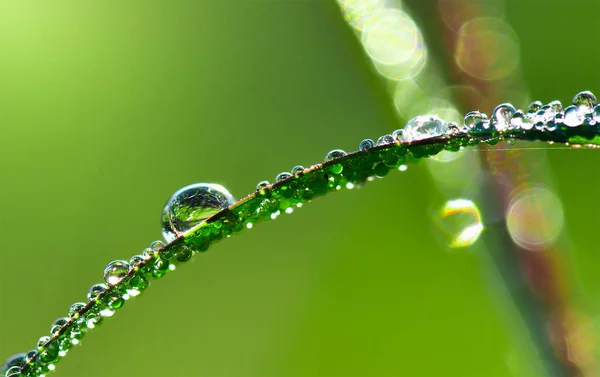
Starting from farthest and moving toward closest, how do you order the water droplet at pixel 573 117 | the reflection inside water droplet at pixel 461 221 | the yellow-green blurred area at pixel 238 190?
the yellow-green blurred area at pixel 238 190 → the reflection inside water droplet at pixel 461 221 → the water droplet at pixel 573 117

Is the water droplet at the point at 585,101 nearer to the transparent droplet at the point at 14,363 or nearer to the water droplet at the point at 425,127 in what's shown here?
the water droplet at the point at 425,127

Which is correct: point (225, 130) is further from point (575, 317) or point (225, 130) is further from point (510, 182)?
point (575, 317)

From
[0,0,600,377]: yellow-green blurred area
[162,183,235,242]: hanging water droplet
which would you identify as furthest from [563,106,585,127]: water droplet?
[0,0,600,377]: yellow-green blurred area

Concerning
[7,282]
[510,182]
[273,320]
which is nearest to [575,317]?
[510,182]

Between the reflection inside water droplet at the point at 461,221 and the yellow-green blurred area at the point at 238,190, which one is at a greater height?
the yellow-green blurred area at the point at 238,190

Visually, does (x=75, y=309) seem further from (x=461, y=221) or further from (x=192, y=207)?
(x=461, y=221)

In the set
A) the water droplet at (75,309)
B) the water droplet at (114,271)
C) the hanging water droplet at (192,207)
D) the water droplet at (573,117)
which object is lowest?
the water droplet at (573,117)

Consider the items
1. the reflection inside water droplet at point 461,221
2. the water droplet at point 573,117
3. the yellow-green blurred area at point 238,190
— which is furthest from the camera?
the yellow-green blurred area at point 238,190

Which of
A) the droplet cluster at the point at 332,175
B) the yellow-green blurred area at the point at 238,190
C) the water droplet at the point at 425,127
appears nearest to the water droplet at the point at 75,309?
the droplet cluster at the point at 332,175

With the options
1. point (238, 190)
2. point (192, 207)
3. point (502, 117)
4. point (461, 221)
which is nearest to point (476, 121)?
point (502, 117)
